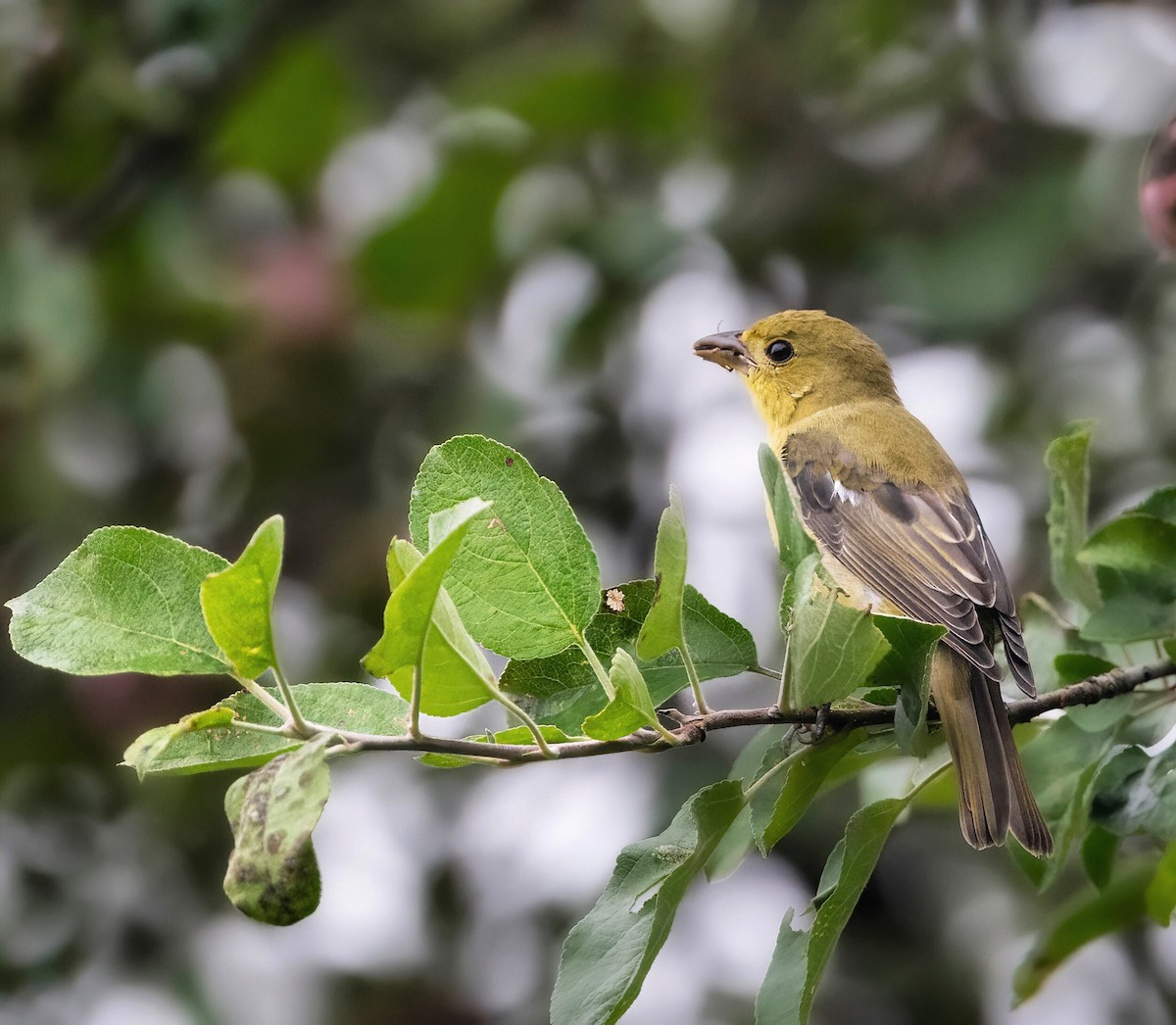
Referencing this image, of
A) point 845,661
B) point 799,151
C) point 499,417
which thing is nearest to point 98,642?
point 845,661

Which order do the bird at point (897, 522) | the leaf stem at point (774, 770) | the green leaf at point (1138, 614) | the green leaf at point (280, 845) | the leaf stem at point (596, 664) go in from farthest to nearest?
1. the bird at point (897, 522)
2. the green leaf at point (1138, 614)
3. the leaf stem at point (774, 770)
4. the leaf stem at point (596, 664)
5. the green leaf at point (280, 845)

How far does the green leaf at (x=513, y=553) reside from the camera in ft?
6.48

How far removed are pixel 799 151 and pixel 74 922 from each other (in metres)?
3.77

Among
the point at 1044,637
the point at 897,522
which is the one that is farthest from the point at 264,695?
the point at 897,522

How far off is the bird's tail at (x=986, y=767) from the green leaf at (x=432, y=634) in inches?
38.2

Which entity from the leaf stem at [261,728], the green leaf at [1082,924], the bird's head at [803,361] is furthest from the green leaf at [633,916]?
the bird's head at [803,361]

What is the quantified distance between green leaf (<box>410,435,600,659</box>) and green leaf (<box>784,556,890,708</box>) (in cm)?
30

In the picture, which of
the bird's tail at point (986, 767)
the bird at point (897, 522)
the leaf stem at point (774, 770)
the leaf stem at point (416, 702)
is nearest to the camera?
the leaf stem at point (416, 702)

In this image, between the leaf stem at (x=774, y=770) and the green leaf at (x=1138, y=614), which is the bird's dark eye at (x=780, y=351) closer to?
the green leaf at (x=1138, y=614)

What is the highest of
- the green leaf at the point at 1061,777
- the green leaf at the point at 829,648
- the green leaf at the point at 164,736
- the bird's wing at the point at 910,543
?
the green leaf at the point at 829,648

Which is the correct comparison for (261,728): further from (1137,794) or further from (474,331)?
(474,331)

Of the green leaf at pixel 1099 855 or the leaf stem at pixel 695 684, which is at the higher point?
the leaf stem at pixel 695 684

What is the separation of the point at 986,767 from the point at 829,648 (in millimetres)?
859

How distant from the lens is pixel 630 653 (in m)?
2.13
